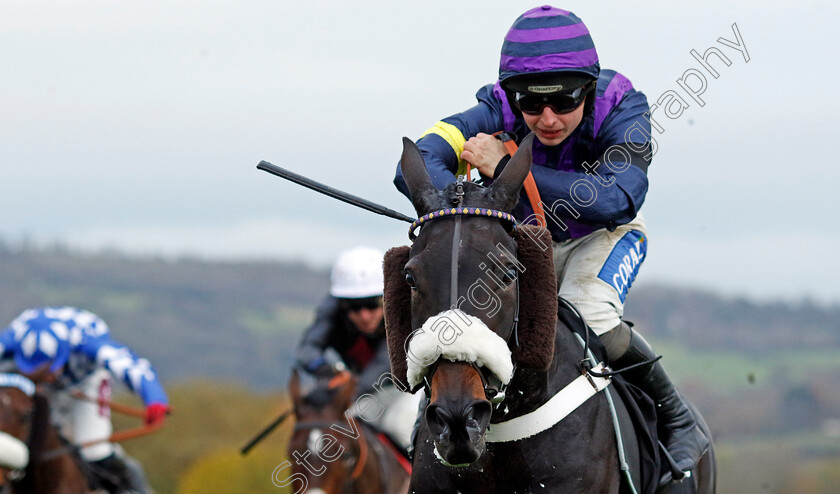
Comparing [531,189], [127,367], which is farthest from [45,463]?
[531,189]

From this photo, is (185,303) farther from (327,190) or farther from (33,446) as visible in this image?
(327,190)

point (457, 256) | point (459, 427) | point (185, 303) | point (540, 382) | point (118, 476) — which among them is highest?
point (457, 256)

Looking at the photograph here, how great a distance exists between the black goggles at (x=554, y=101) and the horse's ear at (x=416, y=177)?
0.74m

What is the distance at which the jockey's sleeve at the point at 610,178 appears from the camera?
523 cm

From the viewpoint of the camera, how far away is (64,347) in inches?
440

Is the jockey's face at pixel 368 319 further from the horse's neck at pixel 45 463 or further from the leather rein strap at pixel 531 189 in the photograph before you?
the leather rein strap at pixel 531 189

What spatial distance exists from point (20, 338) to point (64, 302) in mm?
36624

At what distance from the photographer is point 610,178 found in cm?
532

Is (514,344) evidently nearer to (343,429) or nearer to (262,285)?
(343,429)

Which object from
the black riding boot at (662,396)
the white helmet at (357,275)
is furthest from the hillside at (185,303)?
the black riding boot at (662,396)

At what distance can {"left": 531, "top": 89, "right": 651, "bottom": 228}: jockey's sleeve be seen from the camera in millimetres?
5234

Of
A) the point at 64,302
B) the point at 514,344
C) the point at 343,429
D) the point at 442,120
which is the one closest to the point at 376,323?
the point at 343,429

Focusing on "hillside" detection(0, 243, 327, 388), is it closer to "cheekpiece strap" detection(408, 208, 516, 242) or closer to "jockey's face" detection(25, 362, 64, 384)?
"jockey's face" detection(25, 362, 64, 384)

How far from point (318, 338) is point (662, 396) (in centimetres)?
655
